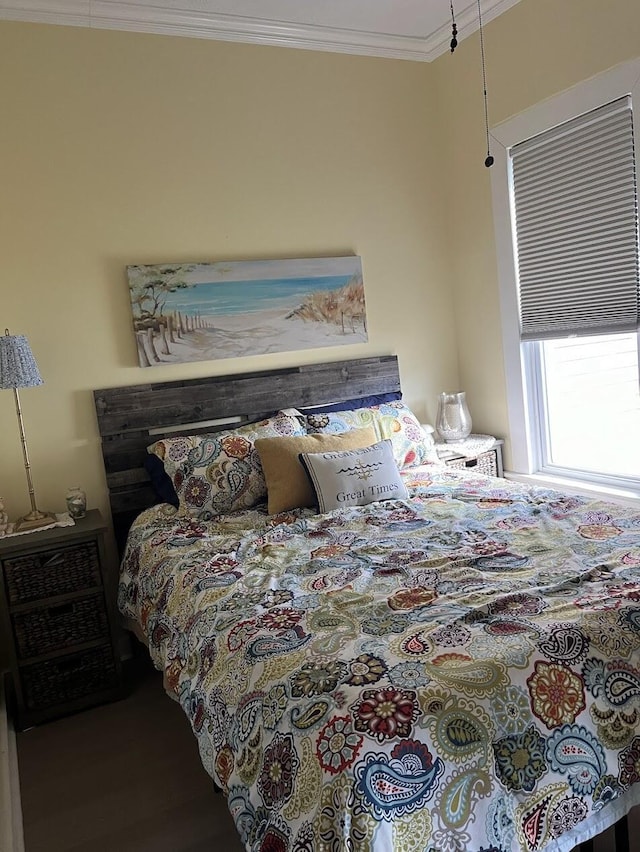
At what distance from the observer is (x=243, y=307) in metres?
3.22

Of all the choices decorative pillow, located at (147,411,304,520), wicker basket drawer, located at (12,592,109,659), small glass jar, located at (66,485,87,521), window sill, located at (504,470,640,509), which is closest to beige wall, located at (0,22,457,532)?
small glass jar, located at (66,485,87,521)

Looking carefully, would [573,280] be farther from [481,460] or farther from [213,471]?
[213,471]

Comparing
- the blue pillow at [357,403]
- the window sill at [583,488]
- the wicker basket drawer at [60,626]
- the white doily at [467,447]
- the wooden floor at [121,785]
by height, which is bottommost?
the wooden floor at [121,785]

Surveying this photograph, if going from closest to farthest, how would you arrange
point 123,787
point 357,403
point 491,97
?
point 123,787 < point 491,97 < point 357,403

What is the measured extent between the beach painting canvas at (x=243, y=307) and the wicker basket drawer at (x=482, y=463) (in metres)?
0.86

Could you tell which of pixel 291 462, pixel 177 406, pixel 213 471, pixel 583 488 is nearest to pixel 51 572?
pixel 213 471

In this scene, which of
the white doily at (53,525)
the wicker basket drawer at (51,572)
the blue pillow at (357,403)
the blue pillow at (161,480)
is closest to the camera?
the wicker basket drawer at (51,572)

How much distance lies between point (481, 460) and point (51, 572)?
2211 mm

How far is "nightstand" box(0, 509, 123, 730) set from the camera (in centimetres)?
253

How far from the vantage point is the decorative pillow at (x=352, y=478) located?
2.64 metres

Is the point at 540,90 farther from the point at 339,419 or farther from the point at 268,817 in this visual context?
the point at 268,817

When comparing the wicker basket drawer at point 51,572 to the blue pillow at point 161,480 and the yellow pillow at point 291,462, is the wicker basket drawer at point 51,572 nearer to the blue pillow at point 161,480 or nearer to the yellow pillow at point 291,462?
the blue pillow at point 161,480

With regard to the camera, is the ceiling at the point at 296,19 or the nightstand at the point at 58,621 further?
the ceiling at the point at 296,19

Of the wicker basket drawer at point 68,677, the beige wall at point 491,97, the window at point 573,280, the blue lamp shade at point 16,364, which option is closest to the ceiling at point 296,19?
the beige wall at point 491,97
